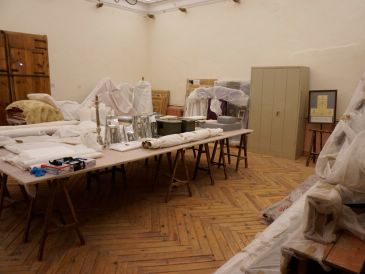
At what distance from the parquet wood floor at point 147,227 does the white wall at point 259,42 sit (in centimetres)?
247

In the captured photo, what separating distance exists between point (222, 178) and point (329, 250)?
306cm

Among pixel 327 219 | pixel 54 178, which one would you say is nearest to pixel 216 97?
pixel 54 178

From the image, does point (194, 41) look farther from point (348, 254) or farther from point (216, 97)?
point (348, 254)

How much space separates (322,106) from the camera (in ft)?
17.0

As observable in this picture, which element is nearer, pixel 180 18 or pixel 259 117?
pixel 259 117

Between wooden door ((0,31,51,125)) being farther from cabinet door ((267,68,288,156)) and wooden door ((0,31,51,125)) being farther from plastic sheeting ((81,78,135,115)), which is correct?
cabinet door ((267,68,288,156))

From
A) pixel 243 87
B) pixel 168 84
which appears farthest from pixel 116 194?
pixel 168 84

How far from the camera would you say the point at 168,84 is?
319 inches

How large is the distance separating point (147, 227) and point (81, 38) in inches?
215

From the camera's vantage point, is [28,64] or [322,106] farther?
[28,64]

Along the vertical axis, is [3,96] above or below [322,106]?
above

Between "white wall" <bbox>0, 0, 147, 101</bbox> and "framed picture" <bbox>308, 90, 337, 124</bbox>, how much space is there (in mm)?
4886

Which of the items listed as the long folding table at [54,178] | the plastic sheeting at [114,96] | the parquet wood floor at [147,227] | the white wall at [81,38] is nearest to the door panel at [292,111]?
the parquet wood floor at [147,227]

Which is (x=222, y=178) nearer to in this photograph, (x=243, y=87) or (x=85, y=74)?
(x=243, y=87)
